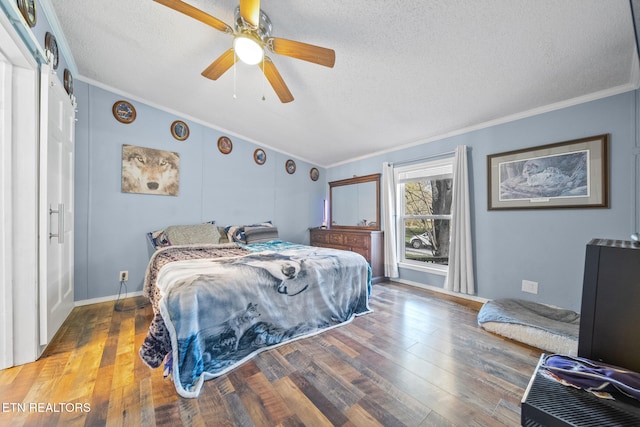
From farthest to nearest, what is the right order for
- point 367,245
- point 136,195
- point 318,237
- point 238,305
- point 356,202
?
point 318,237 < point 356,202 < point 367,245 < point 136,195 < point 238,305

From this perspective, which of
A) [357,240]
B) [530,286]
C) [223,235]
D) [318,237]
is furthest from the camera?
[318,237]

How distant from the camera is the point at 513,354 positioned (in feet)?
6.20

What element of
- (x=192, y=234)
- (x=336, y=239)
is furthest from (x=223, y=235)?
(x=336, y=239)

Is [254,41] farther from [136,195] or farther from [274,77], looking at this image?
[136,195]

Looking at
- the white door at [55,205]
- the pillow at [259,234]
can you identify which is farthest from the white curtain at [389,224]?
the white door at [55,205]

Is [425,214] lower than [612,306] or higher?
higher

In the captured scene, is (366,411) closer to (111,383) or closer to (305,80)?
(111,383)

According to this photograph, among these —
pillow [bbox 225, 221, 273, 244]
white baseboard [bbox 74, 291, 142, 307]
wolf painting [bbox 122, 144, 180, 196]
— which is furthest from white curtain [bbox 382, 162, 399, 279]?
white baseboard [bbox 74, 291, 142, 307]

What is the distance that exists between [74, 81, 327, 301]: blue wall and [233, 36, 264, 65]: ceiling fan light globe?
7.76 ft

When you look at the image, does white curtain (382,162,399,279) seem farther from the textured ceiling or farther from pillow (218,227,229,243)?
pillow (218,227,229,243)

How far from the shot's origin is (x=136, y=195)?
10.7 ft

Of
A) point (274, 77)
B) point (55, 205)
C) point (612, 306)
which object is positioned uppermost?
point (274, 77)

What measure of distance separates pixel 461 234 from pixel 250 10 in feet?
10.4

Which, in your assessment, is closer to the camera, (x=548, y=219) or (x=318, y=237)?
(x=548, y=219)
